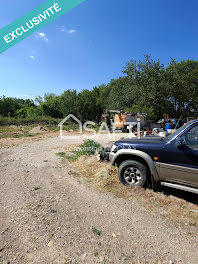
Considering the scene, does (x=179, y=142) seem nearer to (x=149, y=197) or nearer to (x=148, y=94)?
(x=149, y=197)

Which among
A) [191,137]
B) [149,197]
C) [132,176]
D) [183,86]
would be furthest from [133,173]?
[183,86]

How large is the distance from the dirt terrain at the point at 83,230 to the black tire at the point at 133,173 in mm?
511

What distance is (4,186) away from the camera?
377 cm

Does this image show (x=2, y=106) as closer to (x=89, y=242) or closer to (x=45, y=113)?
(x=45, y=113)

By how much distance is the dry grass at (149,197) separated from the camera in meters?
2.61

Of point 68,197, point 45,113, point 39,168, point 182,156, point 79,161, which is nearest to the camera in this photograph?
point 182,156

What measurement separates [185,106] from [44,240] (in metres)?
33.6

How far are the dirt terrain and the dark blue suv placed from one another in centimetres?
64

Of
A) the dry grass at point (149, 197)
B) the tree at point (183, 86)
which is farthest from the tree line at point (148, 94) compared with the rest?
the dry grass at point (149, 197)

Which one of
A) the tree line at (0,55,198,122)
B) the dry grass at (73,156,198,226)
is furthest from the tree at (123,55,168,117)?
the dry grass at (73,156,198,226)

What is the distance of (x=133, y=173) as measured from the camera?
11.2 ft

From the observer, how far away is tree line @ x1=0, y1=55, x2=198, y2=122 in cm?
2320

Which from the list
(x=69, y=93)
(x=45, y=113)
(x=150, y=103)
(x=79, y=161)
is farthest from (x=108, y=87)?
(x=79, y=161)

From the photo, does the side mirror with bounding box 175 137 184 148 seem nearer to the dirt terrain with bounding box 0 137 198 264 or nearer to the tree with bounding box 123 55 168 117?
the dirt terrain with bounding box 0 137 198 264
